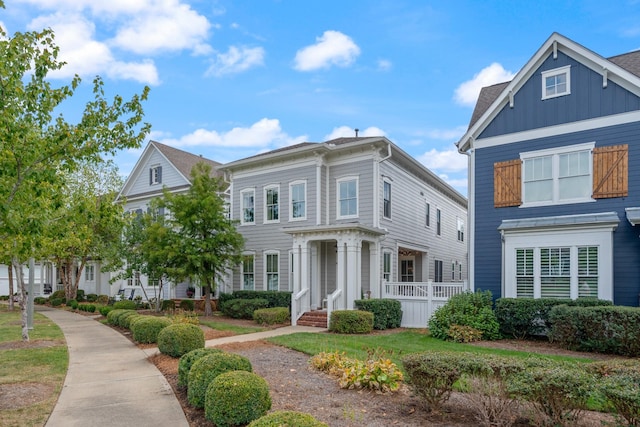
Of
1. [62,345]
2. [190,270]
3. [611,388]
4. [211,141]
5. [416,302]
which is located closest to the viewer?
[611,388]

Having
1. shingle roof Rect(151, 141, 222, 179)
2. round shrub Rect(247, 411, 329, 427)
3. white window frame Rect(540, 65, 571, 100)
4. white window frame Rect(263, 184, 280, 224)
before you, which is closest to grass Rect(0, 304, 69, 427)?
round shrub Rect(247, 411, 329, 427)

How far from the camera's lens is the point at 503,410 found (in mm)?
4969

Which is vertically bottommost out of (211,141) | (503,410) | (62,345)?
(62,345)

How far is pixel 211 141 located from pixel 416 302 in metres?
37.3

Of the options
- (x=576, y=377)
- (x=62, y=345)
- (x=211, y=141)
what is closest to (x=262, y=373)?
(x=576, y=377)

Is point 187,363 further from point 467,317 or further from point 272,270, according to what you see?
point 272,270

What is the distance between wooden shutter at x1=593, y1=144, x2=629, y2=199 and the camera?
12.3 meters

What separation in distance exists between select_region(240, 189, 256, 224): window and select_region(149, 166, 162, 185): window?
23.2 ft

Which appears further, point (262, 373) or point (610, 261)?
point (610, 261)

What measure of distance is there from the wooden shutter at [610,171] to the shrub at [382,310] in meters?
6.98

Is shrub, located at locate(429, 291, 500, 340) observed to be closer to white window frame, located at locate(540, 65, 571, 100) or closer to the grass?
white window frame, located at locate(540, 65, 571, 100)

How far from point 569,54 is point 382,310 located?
954 cm

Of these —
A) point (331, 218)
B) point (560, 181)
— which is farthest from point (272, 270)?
point (560, 181)

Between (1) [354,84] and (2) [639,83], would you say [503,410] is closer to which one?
(2) [639,83]
